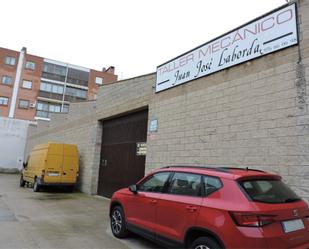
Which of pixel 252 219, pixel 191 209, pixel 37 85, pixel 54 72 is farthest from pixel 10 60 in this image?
pixel 252 219

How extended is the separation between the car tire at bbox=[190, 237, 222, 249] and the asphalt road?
201 cm

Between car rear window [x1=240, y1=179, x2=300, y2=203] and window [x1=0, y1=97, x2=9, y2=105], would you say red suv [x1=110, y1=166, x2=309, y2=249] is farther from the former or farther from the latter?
window [x1=0, y1=97, x2=9, y2=105]

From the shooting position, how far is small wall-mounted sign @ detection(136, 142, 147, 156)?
11620 millimetres

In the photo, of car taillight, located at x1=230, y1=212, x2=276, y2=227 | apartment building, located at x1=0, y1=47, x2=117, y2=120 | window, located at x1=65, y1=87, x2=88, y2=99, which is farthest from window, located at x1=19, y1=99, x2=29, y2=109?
car taillight, located at x1=230, y1=212, x2=276, y2=227

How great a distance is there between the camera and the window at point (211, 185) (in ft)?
15.1

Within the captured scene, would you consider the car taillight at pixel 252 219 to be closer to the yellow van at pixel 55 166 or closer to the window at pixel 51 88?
the yellow van at pixel 55 166

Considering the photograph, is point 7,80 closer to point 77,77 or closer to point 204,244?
point 77,77

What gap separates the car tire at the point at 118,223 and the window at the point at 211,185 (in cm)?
258

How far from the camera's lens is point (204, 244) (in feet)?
14.4

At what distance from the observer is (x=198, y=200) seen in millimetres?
4727

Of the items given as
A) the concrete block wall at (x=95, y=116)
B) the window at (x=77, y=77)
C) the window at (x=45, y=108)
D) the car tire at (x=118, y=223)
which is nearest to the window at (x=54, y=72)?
the window at (x=77, y=77)

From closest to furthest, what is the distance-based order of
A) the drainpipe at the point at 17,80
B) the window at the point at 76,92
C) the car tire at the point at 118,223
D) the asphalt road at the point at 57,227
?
Result: the asphalt road at the point at 57,227 < the car tire at the point at 118,223 < the drainpipe at the point at 17,80 < the window at the point at 76,92

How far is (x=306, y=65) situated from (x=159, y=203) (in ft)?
13.2

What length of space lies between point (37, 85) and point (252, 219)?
49.4 metres
